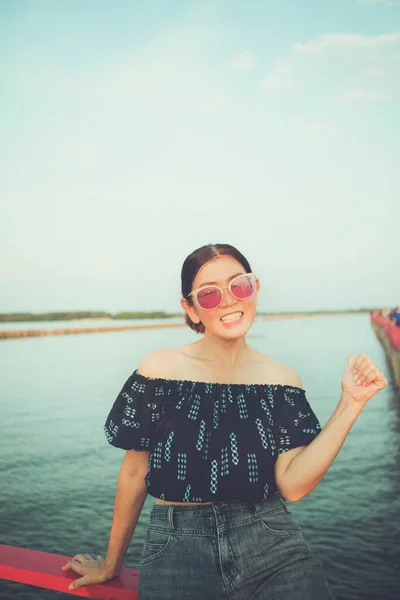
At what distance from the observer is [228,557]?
190cm

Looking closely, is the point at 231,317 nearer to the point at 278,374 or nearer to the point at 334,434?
the point at 278,374

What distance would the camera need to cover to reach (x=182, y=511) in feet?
6.62

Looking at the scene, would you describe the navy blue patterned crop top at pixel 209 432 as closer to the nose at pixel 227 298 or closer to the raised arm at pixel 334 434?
the raised arm at pixel 334 434

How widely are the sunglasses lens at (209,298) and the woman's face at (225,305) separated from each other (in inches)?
0.8

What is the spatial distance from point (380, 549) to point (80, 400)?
35.3 feet

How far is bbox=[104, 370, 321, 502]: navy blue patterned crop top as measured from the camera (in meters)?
1.99

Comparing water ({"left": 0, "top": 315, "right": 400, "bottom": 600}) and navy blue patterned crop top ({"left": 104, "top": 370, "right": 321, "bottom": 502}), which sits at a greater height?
water ({"left": 0, "top": 315, "right": 400, "bottom": 600})

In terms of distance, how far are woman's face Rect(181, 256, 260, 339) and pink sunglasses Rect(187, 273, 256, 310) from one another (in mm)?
17

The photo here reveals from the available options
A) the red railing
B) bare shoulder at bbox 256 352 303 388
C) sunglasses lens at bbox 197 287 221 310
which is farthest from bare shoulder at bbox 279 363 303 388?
the red railing

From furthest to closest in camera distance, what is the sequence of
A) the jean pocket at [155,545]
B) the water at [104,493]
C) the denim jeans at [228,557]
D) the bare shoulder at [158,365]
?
the water at [104,493], the bare shoulder at [158,365], the jean pocket at [155,545], the denim jeans at [228,557]

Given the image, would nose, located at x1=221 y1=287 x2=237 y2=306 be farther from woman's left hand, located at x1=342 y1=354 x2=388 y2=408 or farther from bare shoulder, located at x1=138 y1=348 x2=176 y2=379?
woman's left hand, located at x1=342 y1=354 x2=388 y2=408

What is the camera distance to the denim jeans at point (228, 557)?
183 cm

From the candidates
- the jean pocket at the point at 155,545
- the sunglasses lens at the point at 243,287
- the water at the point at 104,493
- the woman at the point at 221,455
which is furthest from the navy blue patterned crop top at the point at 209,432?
the water at the point at 104,493

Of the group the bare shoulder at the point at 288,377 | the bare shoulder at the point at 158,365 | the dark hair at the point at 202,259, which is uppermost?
the dark hair at the point at 202,259
